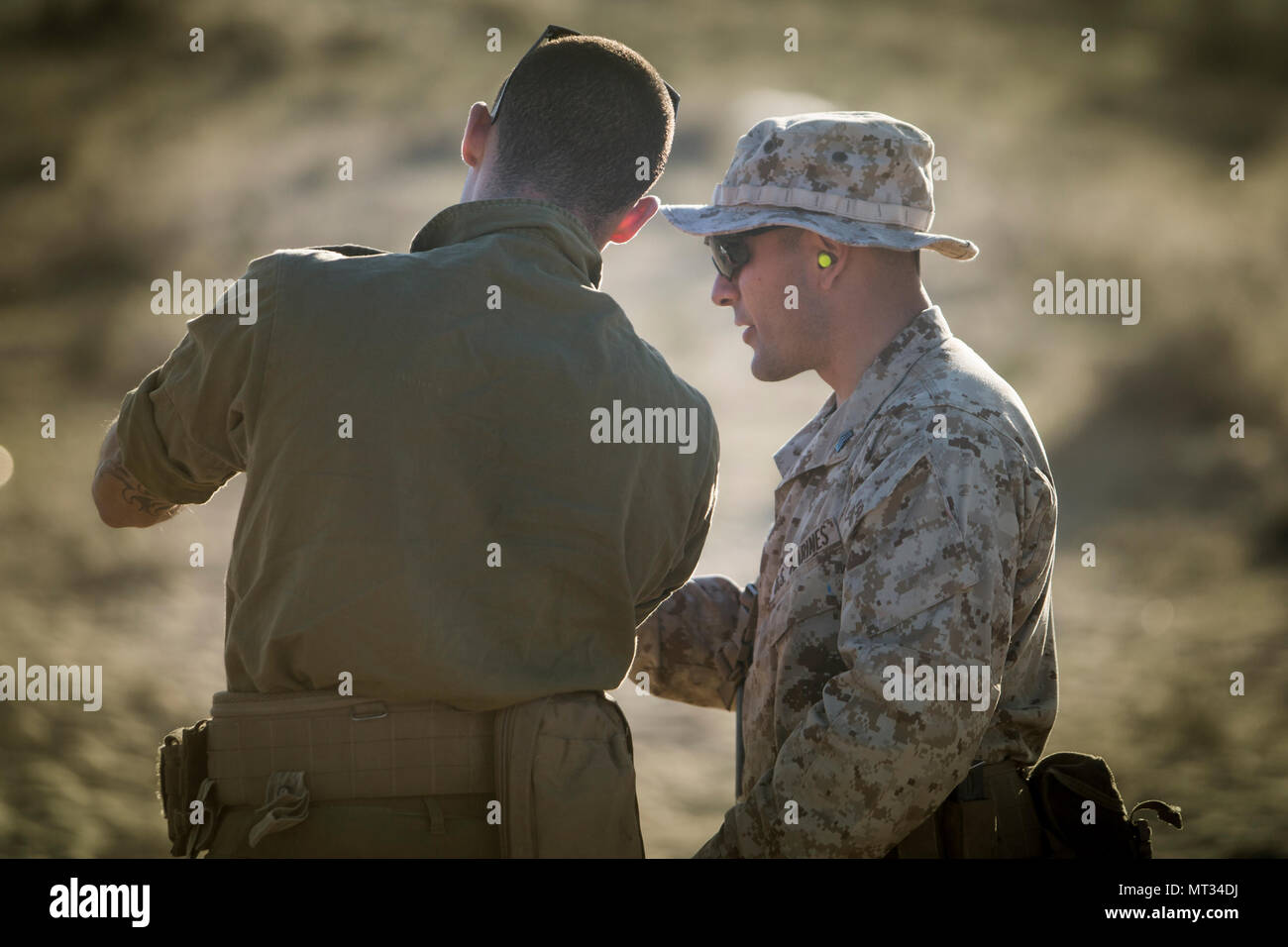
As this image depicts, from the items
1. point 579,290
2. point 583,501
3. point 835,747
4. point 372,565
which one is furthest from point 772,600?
point 372,565

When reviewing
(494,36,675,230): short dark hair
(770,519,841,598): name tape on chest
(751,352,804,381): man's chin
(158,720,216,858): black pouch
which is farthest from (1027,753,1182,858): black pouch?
(158,720,216,858): black pouch

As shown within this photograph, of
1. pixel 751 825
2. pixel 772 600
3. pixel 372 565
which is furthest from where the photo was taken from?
pixel 772 600

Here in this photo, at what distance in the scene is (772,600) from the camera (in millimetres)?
3641

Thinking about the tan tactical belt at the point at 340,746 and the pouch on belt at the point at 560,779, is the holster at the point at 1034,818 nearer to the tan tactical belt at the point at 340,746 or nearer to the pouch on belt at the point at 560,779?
the pouch on belt at the point at 560,779

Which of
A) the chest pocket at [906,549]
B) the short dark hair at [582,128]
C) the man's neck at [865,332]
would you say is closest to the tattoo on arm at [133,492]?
the short dark hair at [582,128]

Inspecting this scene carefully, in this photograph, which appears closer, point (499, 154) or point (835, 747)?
point (835, 747)

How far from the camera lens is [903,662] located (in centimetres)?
297

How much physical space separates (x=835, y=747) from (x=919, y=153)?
1.96 metres

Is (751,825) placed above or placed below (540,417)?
below

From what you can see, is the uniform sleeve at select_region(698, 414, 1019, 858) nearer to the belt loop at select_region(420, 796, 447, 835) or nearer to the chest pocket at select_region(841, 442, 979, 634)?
the chest pocket at select_region(841, 442, 979, 634)

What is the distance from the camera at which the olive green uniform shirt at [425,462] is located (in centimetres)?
268

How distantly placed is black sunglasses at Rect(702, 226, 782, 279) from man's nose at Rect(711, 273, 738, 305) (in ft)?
0.15

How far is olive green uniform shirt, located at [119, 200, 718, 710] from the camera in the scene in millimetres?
2678

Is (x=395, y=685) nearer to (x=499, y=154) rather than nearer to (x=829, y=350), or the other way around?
(x=499, y=154)
